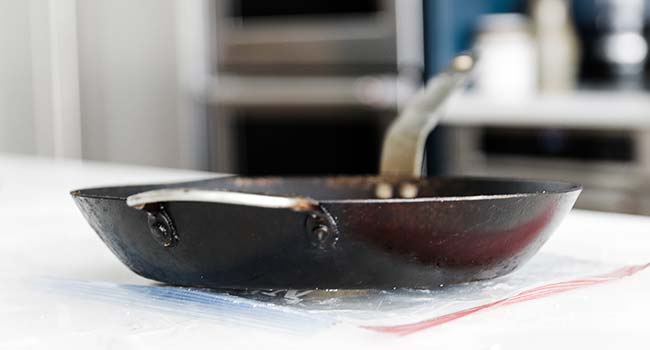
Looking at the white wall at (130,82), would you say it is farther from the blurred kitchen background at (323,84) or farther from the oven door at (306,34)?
the oven door at (306,34)

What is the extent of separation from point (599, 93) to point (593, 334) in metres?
1.97

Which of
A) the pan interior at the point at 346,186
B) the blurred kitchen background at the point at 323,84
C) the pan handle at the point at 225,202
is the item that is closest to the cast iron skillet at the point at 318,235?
the pan handle at the point at 225,202

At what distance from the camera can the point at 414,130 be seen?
87 cm

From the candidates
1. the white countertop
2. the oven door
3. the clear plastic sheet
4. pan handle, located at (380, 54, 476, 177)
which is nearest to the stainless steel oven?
the oven door

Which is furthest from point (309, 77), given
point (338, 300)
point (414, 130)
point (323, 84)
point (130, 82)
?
point (338, 300)

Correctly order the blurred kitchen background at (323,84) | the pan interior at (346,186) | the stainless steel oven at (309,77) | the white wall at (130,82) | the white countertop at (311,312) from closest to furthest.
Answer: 1. the white countertop at (311,312)
2. the pan interior at (346,186)
3. the blurred kitchen background at (323,84)
4. the stainless steel oven at (309,77)
5. the white wall at (130,82)

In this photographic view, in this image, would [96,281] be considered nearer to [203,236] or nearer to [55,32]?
[203,236]

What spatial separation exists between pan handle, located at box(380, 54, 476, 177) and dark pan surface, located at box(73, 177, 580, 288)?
227 mm

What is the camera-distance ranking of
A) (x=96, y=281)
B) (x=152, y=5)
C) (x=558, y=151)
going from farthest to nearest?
(x=152, y=5) < (x=558, y=151) < (x=96, y=281)

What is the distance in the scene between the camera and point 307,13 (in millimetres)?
2994

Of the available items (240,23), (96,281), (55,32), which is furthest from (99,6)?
(96,281)

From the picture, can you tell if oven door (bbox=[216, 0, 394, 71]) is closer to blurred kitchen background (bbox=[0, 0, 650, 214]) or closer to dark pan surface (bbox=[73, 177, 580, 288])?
blurred kitchen background (bbox=[0, 0, 650, 214])

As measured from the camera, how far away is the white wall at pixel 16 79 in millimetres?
3518

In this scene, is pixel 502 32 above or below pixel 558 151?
above
